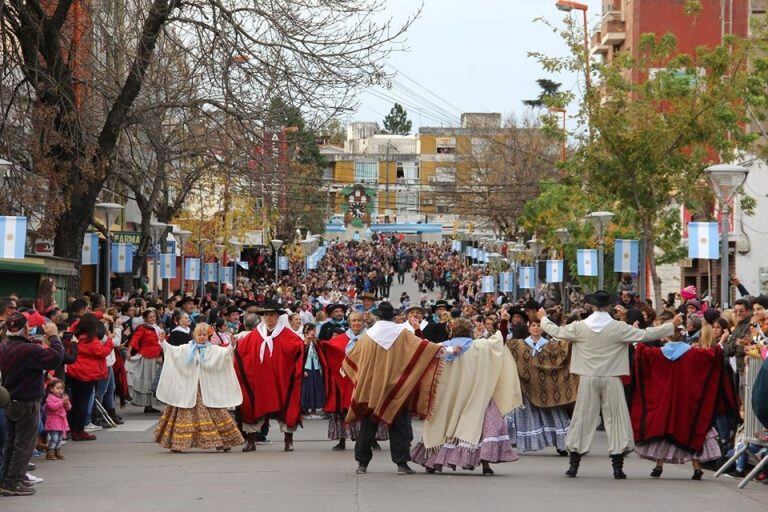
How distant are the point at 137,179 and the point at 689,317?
17.5m

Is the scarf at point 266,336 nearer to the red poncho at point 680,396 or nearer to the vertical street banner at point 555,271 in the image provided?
the red poncho at point 680,396

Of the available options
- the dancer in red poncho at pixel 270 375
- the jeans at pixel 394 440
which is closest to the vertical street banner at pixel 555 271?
the dancer in red poncho at pixel 270 375

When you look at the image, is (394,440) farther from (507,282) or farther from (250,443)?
(507,282)

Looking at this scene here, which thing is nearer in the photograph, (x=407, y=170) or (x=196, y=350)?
(x=196, y=350)

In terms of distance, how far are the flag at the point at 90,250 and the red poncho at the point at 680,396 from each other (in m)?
18.2

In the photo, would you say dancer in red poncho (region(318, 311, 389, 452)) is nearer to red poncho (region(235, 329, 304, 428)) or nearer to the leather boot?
red poncho (region(235, 329, 304, 428))

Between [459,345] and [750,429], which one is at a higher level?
[459,345]

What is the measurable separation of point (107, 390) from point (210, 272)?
Answer: 29764mm

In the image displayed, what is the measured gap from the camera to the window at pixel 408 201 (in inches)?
5595

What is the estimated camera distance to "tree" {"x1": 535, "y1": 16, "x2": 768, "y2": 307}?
1217 inches

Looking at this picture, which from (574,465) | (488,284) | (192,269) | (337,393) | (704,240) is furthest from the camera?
(488,284)

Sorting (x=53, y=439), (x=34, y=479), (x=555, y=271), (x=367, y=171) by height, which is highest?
(x=367, y=171)

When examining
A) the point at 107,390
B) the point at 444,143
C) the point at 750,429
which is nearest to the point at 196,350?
the point at 107,390

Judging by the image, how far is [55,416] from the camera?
17.1 meters
